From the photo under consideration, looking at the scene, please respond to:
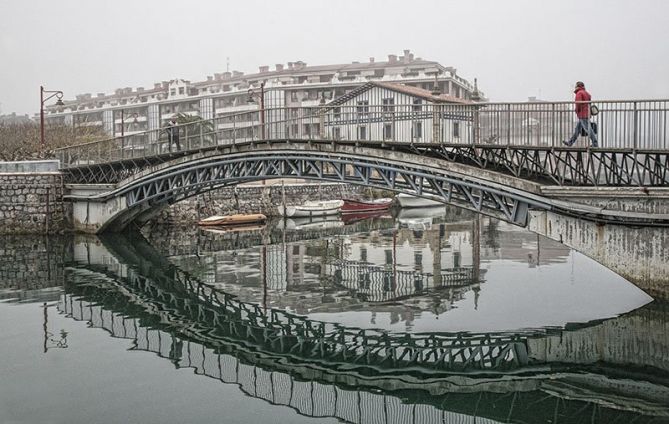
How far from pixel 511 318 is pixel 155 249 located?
1765 cm

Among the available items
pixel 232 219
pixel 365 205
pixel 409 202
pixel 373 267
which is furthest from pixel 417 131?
pixel 409 202

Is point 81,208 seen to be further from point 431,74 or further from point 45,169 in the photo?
point 431,74

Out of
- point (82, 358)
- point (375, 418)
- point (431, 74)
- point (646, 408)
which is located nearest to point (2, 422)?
point (82, 358)

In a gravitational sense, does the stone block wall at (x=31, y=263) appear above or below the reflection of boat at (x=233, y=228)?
below

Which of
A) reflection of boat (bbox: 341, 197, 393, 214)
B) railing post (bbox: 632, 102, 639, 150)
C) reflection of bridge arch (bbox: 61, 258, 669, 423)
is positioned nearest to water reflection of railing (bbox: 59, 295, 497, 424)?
reflection of bridge arch (bbox: 61, 258, 669, 423)

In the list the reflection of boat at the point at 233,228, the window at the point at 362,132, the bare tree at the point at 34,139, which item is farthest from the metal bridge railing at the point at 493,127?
the bare tree at the point at 34,139

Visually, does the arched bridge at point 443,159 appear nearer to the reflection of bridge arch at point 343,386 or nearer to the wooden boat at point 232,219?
the reflection of bridge arch at point 343,386

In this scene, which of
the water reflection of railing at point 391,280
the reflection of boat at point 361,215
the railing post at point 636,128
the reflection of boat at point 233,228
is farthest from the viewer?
the reflection of boat at point 361,215

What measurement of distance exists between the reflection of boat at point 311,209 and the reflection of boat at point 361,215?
996mm

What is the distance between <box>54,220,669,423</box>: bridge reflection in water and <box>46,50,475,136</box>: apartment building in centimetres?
5308

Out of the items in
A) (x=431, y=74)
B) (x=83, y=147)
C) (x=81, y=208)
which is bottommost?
(x=81, y=208)

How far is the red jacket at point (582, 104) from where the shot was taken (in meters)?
16.5

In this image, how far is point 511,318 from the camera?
622 inches

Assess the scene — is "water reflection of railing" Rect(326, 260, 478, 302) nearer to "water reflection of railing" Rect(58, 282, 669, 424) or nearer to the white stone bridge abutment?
the white stone bridge abutment
